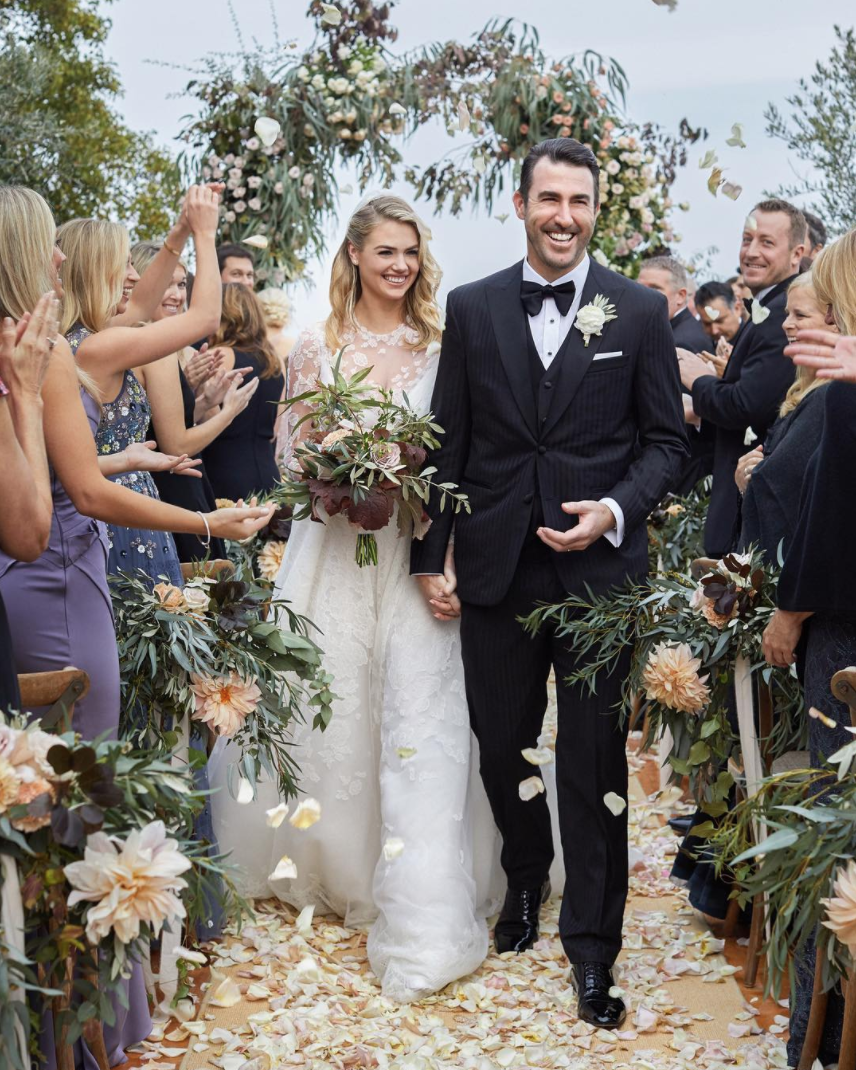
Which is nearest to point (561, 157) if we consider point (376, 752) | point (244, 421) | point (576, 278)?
point (576, 278)

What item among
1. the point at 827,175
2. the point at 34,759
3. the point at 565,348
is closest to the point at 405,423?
the point at 565,348

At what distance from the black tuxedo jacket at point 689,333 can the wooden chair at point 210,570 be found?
12.3 ft

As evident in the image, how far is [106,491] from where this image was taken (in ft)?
9.73

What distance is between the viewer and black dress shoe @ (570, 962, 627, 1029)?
347 centimetres

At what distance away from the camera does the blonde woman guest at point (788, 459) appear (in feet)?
12.0

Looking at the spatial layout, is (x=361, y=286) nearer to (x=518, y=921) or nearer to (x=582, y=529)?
(x=582, y=529)

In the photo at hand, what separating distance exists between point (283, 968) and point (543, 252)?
7.20 ft

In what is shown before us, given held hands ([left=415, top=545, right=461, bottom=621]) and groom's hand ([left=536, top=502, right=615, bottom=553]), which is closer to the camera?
groom's hand ([left=536, top=502, right=615, bottom=553])

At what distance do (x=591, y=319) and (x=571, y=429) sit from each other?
308 millimetres

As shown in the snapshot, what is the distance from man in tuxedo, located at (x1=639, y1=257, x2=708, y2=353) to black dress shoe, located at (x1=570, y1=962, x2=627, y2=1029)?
13.8 feet

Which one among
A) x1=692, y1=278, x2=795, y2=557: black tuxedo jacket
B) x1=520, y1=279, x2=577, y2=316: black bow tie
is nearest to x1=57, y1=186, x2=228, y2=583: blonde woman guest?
x1=520, y1=279, x2=577, y2=316: black bow tie

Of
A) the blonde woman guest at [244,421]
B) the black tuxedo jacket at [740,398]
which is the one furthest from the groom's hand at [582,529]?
the blonde woman guest at [244,421]

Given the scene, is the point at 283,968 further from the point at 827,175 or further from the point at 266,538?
the point at 827,175

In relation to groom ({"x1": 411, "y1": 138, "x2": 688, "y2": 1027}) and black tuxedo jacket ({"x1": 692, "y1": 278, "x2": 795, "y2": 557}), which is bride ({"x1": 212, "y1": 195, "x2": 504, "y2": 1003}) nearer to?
groom ({"x1": 411, "y1": 138, "x2": 688, "y2": 1027})
